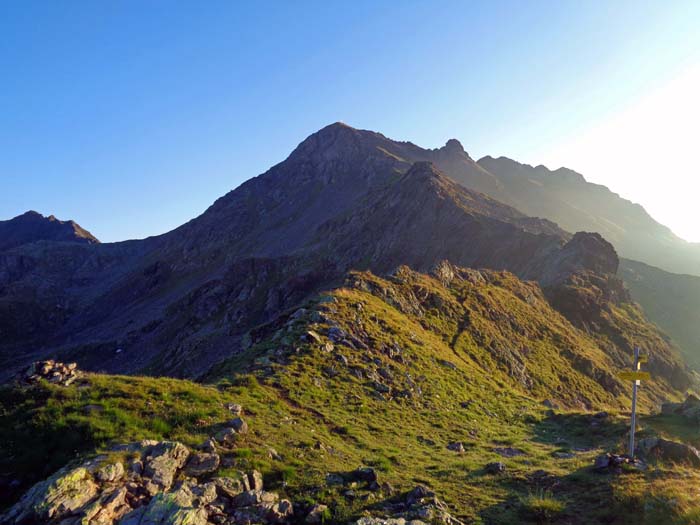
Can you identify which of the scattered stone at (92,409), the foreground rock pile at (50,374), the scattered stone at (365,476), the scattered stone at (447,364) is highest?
the foreground rock pile at (50,374)

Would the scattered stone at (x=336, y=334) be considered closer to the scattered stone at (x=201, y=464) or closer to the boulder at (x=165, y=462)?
the scattered stone at (x=201, y=464)

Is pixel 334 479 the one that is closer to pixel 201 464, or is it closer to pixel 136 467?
pixel 201 464

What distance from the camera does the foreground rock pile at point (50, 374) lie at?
14961 mm

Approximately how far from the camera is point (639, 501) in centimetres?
1132

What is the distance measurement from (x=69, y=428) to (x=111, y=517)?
4352 millimetres

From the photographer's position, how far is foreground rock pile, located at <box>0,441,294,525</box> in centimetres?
909

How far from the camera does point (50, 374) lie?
15375mm

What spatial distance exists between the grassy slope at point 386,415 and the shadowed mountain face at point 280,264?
11.9 metres

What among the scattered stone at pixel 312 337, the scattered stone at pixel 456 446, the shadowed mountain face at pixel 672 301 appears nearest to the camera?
the scattered stone at pixel 456 446

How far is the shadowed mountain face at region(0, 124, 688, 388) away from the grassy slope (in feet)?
39.0

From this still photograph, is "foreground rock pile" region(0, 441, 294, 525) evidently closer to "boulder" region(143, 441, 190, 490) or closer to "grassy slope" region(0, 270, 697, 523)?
"boulder" region(143, 441, 190, 490)

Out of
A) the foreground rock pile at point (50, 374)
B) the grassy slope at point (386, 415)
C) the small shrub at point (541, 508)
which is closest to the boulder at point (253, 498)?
the grassy slope at point (386, 415)

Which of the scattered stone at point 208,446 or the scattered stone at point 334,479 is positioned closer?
the scattered stone at point 334,479

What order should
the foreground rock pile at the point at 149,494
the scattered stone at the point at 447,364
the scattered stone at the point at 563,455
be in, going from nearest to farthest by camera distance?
the foreground rock pile at the point at 149,494, the scattered stone at the point at 563,455, the scattered stone at the point at 447,364
